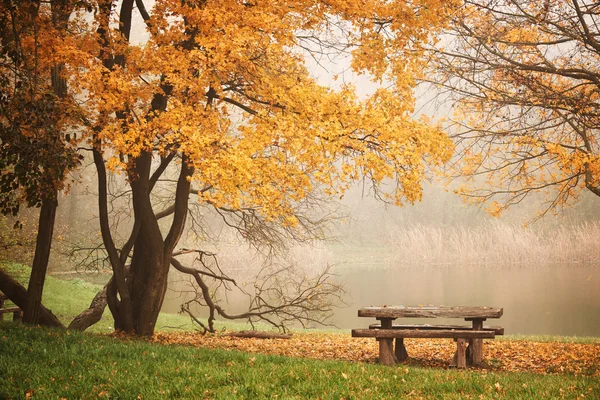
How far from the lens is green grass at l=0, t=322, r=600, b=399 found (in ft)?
18.4

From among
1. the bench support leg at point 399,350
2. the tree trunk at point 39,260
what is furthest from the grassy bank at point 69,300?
the bench support leg at point 399,350

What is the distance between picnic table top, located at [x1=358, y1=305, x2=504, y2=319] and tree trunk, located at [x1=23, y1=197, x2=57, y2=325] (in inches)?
196

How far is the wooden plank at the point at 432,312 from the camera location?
8180 mm

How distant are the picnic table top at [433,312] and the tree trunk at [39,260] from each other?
4.99 metres

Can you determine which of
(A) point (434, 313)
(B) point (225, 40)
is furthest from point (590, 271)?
(B) point (225, 40)

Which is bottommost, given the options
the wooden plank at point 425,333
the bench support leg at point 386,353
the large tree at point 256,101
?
the bench support leg at point 386,353

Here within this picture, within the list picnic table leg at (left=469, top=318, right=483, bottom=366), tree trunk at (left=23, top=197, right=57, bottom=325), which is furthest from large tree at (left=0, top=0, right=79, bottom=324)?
picnic table leg at (left=469, top=318, right=483, bottom=366)

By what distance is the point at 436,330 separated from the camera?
8.37 meters

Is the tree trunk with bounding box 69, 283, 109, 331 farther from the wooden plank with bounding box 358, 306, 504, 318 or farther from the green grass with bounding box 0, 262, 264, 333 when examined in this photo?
the wooden plank with bounding box 358, 306, 504, 318

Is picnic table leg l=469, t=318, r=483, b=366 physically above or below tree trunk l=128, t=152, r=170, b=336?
below

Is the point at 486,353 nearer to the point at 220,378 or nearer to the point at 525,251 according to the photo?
the point at 220,378

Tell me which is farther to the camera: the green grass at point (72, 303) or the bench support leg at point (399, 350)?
the green grass at point (72, 303)

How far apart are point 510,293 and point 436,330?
1752cm

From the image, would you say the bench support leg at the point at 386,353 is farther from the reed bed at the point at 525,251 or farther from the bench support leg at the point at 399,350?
the reed bed at the point at 525,251
